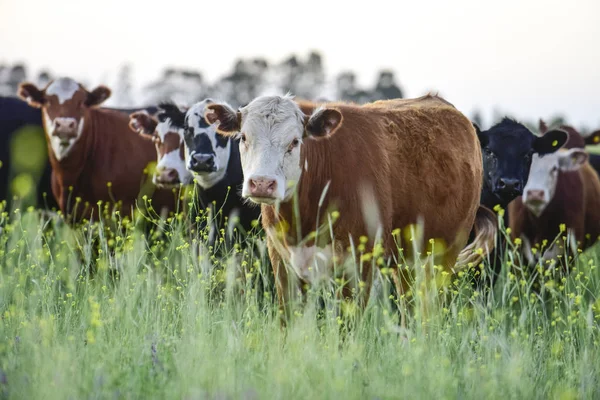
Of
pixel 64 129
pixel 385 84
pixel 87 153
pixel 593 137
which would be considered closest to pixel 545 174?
pixel 593 137

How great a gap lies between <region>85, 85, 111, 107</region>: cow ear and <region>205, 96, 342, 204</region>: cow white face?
434 cm

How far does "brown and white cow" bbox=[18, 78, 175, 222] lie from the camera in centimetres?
945

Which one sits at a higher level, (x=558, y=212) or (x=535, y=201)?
(x=535, y=201)

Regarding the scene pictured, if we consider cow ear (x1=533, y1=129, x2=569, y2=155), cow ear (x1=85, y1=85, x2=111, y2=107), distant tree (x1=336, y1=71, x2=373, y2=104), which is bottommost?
distant tree (x1=336, y1=71, x2=373, y2=104)

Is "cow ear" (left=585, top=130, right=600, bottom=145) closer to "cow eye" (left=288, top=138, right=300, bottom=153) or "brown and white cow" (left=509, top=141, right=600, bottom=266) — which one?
"brown and white cow" (left=509, top=141, right=600, bottom=266)

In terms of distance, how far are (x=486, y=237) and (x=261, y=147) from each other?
9.82 feet

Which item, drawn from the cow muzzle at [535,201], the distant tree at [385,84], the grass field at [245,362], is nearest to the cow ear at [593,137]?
the cow muzzle at [535,201]

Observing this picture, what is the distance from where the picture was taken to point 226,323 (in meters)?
4.58

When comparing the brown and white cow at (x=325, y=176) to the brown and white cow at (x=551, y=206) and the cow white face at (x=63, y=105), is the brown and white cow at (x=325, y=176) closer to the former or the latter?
the brown and white cow at (x=551, y=206)

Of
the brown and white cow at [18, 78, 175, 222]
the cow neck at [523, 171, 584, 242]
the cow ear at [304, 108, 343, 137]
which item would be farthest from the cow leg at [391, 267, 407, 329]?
the brown and white cow at [18, 78, 175, 222]

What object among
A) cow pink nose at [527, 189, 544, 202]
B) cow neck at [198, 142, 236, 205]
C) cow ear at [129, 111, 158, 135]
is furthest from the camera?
cow ear at [129, 111, 158, 135]

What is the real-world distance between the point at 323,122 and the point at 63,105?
4.99 m

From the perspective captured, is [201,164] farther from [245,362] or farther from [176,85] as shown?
[176,85]

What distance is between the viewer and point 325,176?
5.81 m
